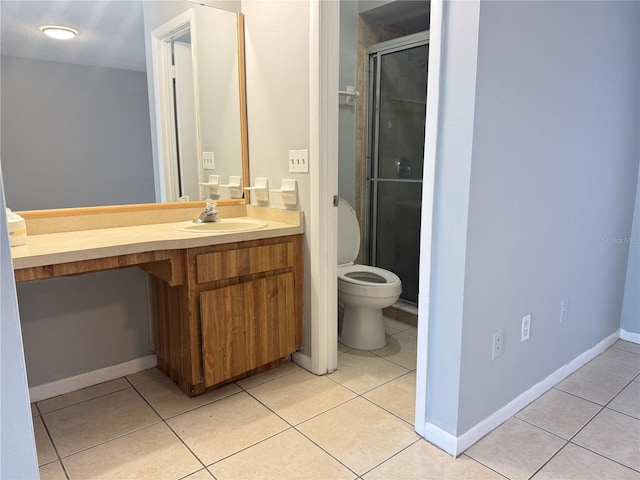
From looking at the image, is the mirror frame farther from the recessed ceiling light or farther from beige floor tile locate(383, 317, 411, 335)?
beige floor tile locate(383, 317, 411, 335)

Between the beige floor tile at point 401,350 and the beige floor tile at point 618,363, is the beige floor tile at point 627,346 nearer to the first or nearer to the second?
the beige floor tile at point 618,363

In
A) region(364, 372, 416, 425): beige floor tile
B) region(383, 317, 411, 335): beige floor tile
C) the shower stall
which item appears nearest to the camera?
region(364, 372, 416, 425): beige floor tile

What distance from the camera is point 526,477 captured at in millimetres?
1564

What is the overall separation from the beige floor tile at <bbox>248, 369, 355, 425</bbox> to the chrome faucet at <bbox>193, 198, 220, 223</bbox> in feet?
2.91

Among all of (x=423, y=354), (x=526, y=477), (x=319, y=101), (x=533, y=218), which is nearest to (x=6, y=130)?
(x=319, y=101)

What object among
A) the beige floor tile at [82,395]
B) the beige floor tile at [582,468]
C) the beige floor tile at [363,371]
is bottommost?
the beige floor tile at [363,371]

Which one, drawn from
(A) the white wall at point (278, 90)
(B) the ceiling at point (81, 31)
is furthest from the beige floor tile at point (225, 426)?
(B) the ceiling at point (81, 31)

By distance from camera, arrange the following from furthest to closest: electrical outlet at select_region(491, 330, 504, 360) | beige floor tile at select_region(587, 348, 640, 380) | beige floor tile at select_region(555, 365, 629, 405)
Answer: beige floor tile at select_region(587, 348, 640, 380) → beige floor tile at select_region(555, 365, 629, 405) → electrical outlet at select_region(491, 330, 504, 360)

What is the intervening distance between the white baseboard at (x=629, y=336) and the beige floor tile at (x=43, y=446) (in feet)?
10.4

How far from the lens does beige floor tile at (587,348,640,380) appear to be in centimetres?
238

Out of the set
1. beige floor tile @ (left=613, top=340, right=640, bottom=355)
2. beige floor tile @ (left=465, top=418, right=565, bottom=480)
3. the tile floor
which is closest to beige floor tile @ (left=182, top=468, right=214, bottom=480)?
the tile floor

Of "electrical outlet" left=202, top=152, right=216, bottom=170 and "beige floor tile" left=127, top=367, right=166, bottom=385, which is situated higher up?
"electrical outlet" left=202, top=152, right=216, bottom=170

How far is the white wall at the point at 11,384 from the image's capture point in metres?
0.55

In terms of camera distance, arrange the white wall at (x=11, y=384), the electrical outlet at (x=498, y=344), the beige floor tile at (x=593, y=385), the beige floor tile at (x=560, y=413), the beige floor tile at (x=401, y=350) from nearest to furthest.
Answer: the white wall at (x=11, y=384)
the electrical outlet at (x=498, y=344)
the beige floor tile at (x=560, y=413)
the beige floor tile at (x=593, y=385)
the beige floor tile at (x=401, y=350)
